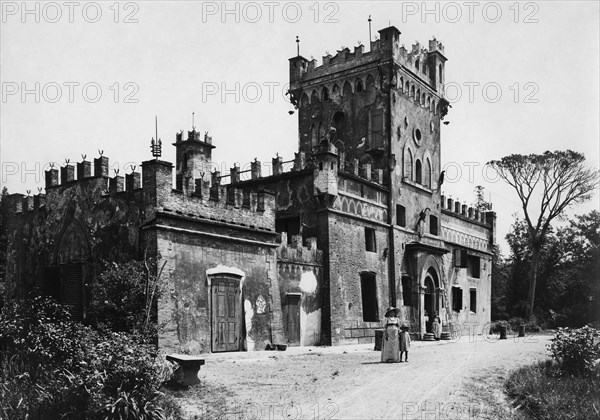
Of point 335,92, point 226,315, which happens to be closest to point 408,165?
point 335,92

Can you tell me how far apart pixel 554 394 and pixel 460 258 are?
78.2 feet

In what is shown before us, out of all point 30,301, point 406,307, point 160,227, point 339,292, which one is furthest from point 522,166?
point 30,301

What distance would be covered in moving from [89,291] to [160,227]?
348 centimetres

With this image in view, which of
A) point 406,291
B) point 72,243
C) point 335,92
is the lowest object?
point 406,291

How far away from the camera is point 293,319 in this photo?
24516mm

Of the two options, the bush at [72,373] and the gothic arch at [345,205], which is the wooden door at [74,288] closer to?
the bush at [72,373]

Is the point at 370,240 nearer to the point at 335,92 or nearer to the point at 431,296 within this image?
the point at 431,296

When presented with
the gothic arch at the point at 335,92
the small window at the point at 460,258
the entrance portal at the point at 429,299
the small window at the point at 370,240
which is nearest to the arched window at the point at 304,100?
the gothic arch at the point at 335,92

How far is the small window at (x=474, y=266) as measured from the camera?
3989 centimetres

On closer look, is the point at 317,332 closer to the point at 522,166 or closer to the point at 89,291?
the point at 89,291

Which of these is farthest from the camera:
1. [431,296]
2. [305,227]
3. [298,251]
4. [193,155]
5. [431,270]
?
[431,296]

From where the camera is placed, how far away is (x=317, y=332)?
84.8 feet

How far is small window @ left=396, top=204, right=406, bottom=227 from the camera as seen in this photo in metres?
31.3

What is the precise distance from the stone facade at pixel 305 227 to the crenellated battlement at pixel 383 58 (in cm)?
7
